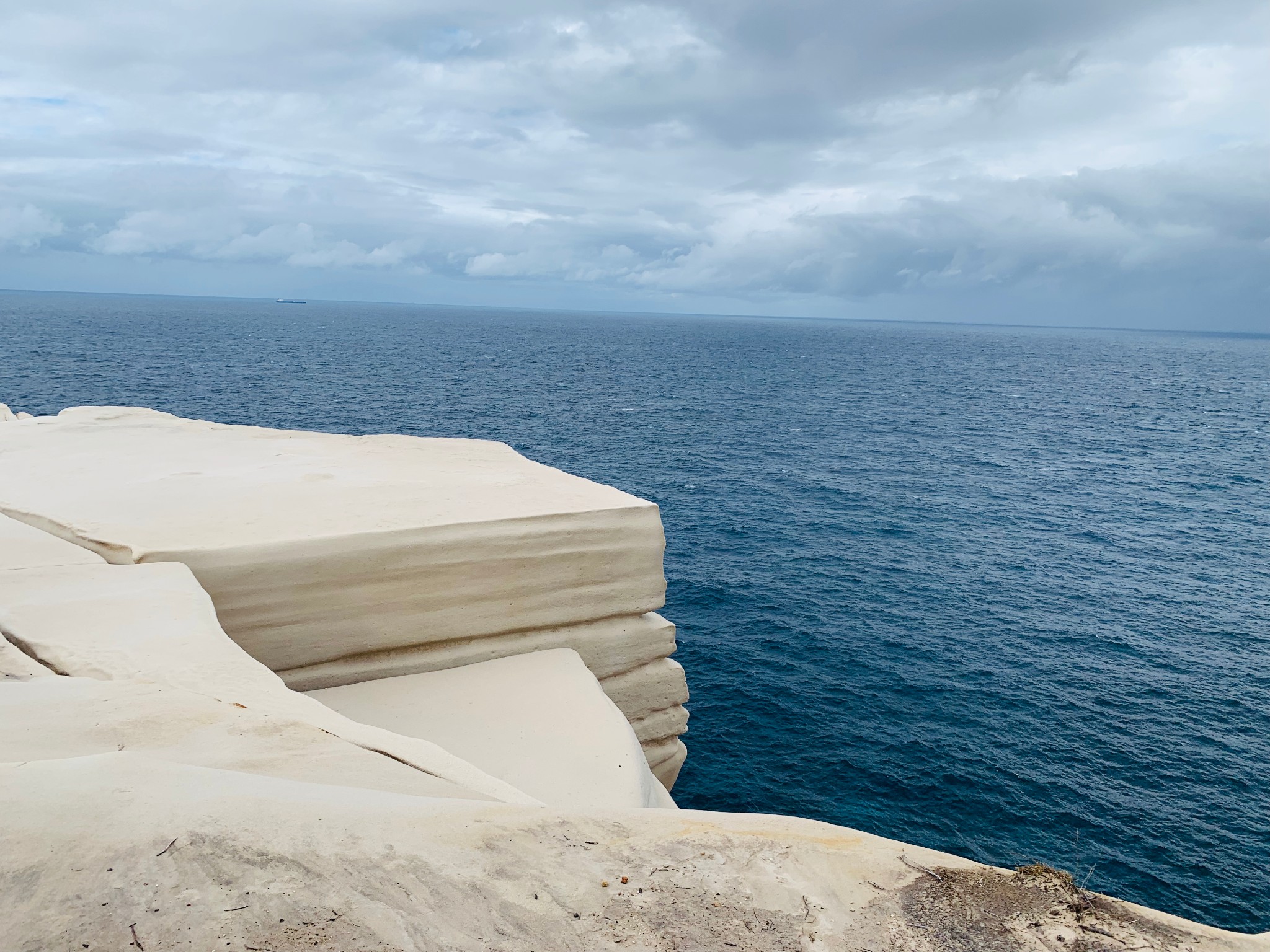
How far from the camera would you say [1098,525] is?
4288 cm

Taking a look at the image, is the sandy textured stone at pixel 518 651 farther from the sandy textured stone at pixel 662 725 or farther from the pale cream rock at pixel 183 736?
the pale cream rock at pixel 183 736

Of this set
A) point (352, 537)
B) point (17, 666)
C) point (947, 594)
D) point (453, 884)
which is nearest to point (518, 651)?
point (352, 537)

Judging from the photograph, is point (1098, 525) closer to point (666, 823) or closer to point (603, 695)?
point (603, 695)

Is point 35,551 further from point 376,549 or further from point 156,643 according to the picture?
point 376,549

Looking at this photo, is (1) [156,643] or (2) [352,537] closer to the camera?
(1) [156,643]

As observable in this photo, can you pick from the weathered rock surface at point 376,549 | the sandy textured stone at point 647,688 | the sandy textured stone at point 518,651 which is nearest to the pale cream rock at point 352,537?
the weathered rock surface at point 376,549

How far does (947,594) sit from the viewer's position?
32.7m

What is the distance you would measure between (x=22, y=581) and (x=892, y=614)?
25.9m

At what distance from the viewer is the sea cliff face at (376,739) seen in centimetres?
522

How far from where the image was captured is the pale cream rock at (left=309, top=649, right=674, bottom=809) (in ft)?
43.1

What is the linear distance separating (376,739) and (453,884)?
14.1 feet

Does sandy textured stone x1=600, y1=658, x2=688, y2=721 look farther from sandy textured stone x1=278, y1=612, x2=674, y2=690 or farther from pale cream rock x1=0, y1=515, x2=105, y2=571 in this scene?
pale cream rock x1=0, y1=515, x2=105, y2=571

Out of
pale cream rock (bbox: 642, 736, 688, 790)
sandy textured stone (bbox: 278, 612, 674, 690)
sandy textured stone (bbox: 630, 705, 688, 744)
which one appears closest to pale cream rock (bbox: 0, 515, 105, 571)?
sandy textured stone (bbox: 278, 612, 674, 690)

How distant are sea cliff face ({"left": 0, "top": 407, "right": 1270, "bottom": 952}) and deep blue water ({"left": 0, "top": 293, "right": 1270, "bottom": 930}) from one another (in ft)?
21.6
